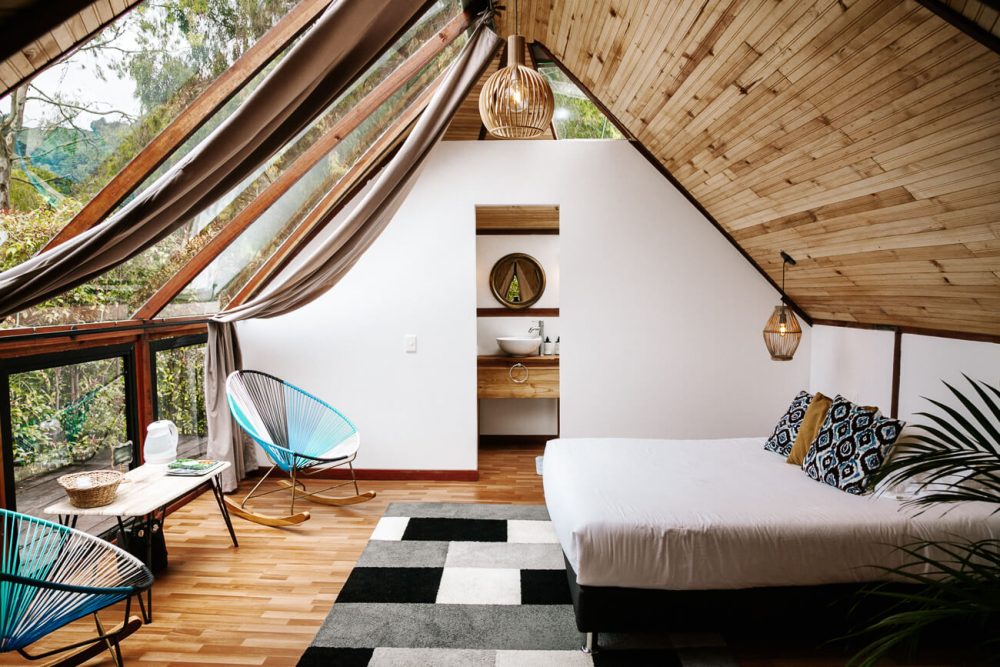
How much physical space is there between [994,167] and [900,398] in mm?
1840

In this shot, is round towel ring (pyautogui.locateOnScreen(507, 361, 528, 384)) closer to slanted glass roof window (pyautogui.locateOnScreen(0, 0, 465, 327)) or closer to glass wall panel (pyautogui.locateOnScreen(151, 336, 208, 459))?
slanted glass roof window (pyautogui.locateOnScreen(0, 0, 465, 327))

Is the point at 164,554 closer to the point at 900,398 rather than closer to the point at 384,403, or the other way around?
the point at 384,403

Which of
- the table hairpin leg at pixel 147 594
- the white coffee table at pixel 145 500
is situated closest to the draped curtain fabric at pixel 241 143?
the white coffee table at pixel 145 500

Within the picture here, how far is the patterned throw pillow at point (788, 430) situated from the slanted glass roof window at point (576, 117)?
231 cm

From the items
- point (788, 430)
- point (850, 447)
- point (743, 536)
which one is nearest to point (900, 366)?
point (788, 430)

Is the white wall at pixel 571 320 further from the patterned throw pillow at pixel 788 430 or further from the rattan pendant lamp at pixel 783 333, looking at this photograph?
the patterned throw pillow at pixel 788 430

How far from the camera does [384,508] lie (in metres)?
3.84

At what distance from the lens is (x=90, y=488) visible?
2432 millimetres

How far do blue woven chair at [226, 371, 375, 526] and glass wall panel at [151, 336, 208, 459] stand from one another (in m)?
0.38

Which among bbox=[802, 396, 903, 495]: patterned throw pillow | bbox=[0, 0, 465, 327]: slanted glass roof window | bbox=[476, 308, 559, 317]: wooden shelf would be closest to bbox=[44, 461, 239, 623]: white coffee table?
bbox=[0, 0, 465, 327]: slanted glass roof window

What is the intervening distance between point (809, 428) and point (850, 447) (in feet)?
1.23

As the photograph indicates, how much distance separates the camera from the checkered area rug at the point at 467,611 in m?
2.25

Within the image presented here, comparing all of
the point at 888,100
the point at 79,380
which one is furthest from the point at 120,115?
the point at 888,100

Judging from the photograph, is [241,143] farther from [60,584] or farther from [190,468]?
[190,468]
